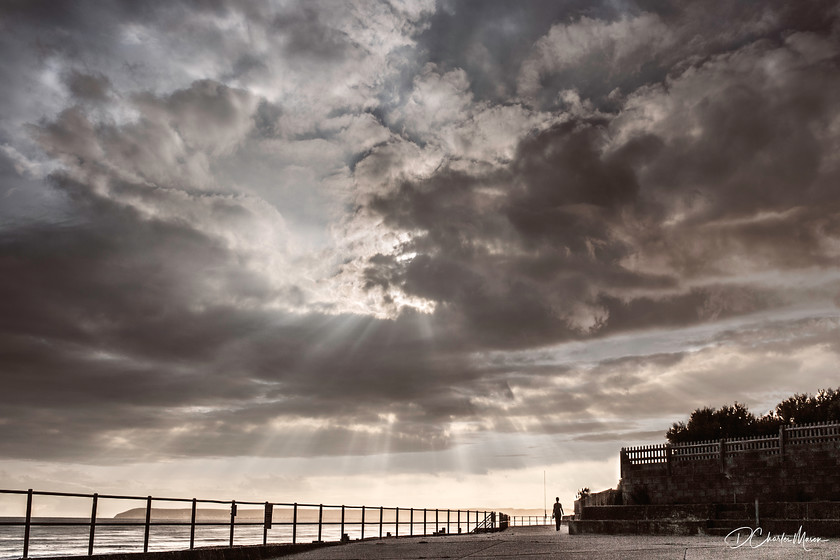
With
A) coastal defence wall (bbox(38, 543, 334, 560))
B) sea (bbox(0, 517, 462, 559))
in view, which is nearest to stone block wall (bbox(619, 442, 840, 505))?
sea (bbox(0, 517, 462, 559))

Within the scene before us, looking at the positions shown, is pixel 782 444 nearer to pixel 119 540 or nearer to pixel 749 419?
pixel 749 419

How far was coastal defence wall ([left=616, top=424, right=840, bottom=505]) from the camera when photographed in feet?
92.1

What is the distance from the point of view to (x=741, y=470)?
100 ft

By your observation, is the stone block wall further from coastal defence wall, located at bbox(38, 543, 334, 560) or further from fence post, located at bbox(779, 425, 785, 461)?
coastal defence wall, located at bbox(38, 543, 334, 560)

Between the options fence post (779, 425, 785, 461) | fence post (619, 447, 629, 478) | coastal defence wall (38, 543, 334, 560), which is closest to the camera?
coastal defence wall (38, 543, 334, 560)

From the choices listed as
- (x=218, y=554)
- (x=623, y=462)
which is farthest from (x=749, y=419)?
(x=218, y=554)

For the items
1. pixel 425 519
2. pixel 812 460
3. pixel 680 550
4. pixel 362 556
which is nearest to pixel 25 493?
pixel 362 556

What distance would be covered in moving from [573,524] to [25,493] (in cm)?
2202

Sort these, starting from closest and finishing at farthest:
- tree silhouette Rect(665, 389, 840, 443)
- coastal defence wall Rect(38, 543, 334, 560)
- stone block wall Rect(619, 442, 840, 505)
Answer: coastal defence wall Rect(38, 543, 334, 560)
stone block wall Rect(619, 442, 840, 505)
tree silhouette Rect(665, 389, 840, 443)

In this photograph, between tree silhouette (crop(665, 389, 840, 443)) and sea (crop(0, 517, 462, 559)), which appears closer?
sea (crop(0, 517, 462, 559))

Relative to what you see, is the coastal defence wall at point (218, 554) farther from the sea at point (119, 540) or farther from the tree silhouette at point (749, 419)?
the tree silhouette at point (749, 419)

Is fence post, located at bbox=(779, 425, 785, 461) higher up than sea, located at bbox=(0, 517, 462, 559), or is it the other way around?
fence post, located at bbox=(779, 425, 785, 461)

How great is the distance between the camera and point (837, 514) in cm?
2231

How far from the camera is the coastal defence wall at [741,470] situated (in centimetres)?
2806
